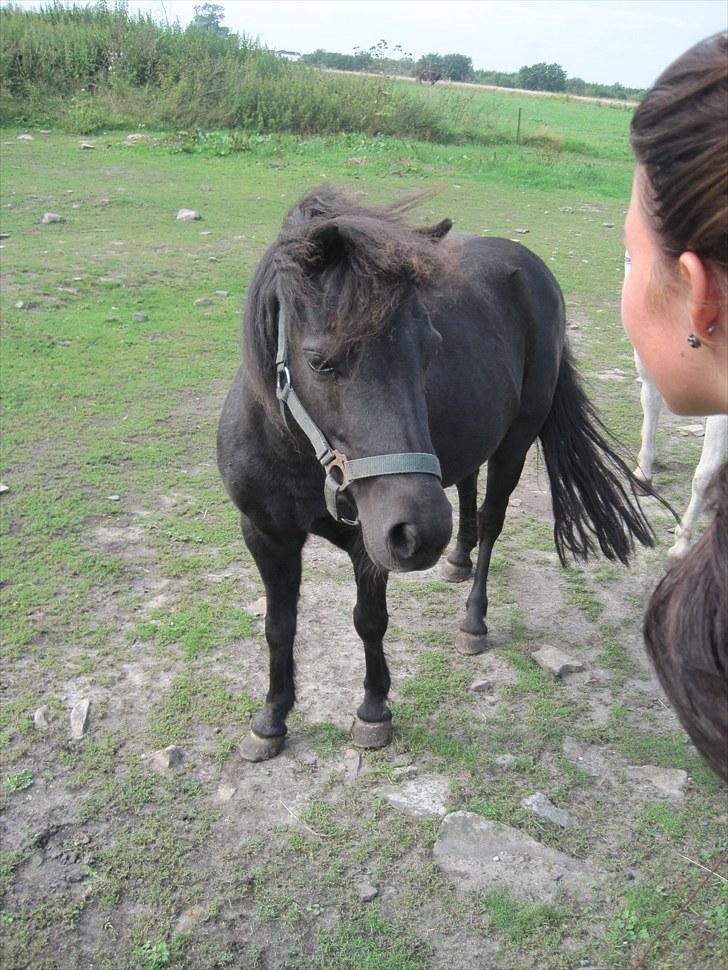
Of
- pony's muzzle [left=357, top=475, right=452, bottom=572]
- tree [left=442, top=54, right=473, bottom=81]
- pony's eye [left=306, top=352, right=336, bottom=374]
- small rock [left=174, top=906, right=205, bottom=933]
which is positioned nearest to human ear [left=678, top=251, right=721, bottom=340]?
pony's muzzle [left=357, top=475, right=452, bottom=572]

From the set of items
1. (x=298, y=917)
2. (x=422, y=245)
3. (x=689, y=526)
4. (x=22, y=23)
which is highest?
(x=22, y=23)

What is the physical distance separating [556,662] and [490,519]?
685mm

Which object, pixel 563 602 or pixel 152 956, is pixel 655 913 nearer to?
pixel 152 956

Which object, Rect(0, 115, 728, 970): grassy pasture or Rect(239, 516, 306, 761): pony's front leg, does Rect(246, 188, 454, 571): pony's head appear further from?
Rect(0, 115, 728, 970): grassy pasture

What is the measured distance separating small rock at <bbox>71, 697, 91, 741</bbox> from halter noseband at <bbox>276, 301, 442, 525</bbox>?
139 cm

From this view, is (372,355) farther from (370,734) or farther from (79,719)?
(79,719)

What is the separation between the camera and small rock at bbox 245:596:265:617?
12.0ft

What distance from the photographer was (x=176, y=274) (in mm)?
7949

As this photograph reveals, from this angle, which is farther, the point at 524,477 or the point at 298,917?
the point at 524,477

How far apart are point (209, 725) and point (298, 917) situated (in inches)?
34.6

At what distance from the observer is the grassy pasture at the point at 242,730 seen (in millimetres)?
2289

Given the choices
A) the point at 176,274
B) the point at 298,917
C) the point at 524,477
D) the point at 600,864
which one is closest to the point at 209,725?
the point at 298,917

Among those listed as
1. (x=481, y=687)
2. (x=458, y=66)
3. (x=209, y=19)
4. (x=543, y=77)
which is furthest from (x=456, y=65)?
(x=481, y=687)

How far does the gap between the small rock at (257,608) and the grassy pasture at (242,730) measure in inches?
1.8
